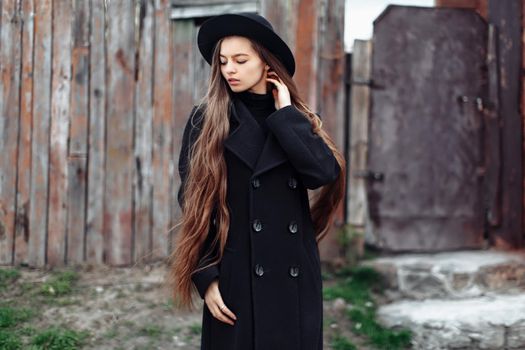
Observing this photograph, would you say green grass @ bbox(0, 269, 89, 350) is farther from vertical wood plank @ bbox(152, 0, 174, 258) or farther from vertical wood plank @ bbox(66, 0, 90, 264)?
vertical wood plank @ bbox(152, 0, 174, 258)

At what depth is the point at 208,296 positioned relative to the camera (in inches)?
104

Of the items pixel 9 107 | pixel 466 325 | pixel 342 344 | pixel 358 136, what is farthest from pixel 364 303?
pixel 9 107

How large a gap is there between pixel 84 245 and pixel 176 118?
1.28 meters

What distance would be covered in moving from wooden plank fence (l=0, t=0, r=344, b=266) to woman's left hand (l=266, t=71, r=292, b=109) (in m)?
2.57

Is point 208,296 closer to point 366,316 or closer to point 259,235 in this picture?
point 259,235

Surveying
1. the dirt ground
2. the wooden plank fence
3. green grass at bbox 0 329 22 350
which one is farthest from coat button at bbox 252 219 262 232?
the wooden plank fence

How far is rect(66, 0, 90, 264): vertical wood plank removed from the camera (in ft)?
17.4

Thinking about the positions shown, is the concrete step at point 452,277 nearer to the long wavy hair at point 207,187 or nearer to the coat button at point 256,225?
the long wavy hair at point 207,187

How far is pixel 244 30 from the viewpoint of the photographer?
8.91 ft

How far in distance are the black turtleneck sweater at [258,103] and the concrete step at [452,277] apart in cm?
301

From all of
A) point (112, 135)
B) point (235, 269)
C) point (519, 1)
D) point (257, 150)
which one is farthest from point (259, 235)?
point (519, 1)

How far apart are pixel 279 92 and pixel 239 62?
0.22m

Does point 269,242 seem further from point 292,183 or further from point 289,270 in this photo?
point 292,183

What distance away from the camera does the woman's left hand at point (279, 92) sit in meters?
2.78
